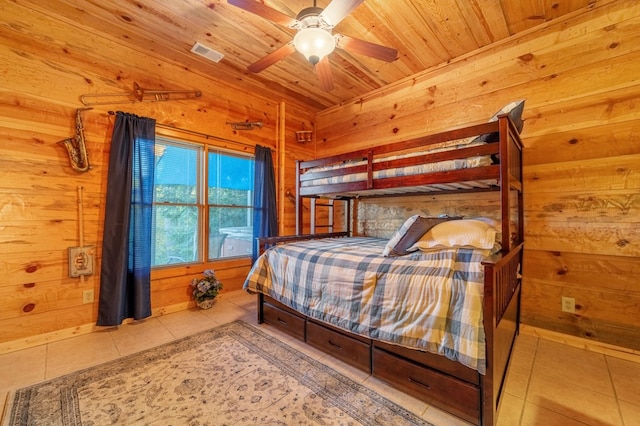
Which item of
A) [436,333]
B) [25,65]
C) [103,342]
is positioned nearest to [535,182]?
[436,333]

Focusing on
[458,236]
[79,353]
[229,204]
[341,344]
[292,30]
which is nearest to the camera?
[458,236]

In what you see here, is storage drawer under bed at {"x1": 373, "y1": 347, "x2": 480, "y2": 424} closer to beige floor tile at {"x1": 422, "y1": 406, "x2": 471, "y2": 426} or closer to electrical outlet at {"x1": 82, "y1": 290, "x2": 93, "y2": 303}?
beige floor tile at {"x1": 422, "y1": 406, "x2": 471, "y2": 426}

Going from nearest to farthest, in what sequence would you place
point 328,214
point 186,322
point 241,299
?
point 186,322 → point 241,299 → point 328,214

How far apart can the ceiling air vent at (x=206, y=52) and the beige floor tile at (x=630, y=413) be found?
392 cm

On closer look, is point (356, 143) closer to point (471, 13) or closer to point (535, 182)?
point (471, 13)

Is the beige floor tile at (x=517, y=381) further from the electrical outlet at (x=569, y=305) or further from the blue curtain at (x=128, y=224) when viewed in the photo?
the blue curtain at (x=128, y=224)

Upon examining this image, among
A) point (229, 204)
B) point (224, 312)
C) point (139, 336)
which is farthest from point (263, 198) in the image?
point (139, 336)

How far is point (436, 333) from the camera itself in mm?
1330

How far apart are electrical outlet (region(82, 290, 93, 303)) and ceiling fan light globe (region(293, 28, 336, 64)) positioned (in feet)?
8.55

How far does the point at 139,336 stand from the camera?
222 cm

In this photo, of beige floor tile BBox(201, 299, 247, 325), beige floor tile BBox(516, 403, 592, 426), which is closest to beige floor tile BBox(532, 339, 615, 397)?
beige floor tile BBox(516, 403, 592, 426)

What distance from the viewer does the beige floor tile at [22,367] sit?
5.32 feet

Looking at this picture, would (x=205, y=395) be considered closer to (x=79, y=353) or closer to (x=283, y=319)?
(x=283, y=319)

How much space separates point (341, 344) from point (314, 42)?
2.01 meters
